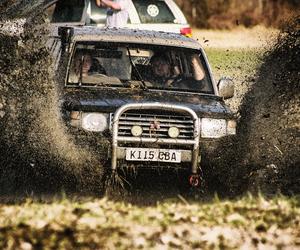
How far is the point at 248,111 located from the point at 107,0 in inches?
181

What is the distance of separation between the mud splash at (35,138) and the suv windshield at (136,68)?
0.35 meters

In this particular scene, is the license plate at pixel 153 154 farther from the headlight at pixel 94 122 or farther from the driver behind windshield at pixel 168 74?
the driver behind windshield at pixel 168 74

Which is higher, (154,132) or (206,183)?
(154,132)

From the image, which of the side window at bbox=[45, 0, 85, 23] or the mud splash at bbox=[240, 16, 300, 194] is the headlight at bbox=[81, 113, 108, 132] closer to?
the mud splash at bbox=[240, 16, 300, 194]

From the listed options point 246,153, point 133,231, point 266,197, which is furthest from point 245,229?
point 246,153

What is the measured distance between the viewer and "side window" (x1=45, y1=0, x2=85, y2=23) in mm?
16734

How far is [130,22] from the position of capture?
17141 millimetres

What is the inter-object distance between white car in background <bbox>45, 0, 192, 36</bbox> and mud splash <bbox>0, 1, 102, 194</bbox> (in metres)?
6.38

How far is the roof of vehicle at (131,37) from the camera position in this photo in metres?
9.66

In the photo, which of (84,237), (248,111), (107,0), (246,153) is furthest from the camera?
(107,0)

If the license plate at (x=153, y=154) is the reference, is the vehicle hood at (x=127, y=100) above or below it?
above

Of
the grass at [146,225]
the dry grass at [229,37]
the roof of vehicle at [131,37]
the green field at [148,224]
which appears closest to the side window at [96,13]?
Answer: the roof of vehicle at [131,37]

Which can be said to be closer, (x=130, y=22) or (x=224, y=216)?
(x=224, y=216)

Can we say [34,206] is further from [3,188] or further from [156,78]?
[156,78]
